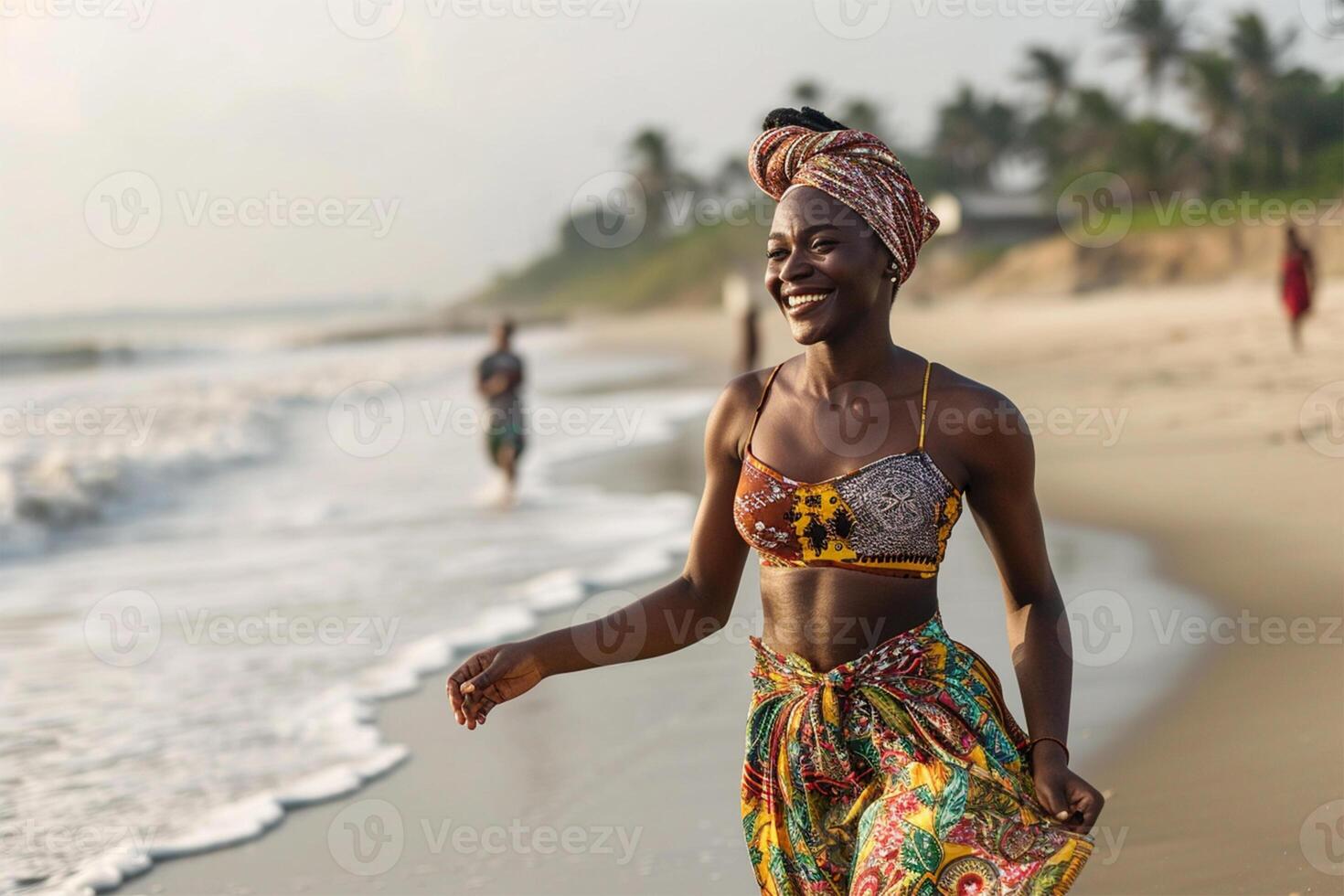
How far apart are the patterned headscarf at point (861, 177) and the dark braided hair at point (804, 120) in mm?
21

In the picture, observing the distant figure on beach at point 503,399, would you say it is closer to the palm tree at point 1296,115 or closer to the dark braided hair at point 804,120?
the dark braided hair at point 804,120

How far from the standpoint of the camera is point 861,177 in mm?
2447

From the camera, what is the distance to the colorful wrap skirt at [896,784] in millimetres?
2240

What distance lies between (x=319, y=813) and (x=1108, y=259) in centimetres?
4703

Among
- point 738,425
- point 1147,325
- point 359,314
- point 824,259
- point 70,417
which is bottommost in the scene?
point 359,314

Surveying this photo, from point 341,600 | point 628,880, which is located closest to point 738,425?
point 628,880

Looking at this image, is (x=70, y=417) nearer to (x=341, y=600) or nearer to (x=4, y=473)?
(x=4, y=473)

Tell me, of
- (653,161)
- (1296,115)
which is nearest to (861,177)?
(1296,115)

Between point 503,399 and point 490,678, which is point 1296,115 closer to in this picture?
point 503,399

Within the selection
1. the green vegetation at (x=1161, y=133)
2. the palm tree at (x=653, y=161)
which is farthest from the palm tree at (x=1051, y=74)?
the palm tree at (x=653, y=161)

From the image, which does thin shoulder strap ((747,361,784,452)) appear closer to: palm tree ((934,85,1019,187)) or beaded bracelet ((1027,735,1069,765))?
beaded bracelet ((1027,735,1069,765))

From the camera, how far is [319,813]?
518 centimetres

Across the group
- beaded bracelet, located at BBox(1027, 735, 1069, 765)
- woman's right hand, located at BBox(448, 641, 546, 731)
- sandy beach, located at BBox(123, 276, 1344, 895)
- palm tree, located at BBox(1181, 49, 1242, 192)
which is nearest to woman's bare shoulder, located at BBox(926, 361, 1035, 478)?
beaded bracelet, located at BBox(1027, 735, 1069, 765)

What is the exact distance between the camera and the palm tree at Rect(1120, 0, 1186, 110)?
205ft
